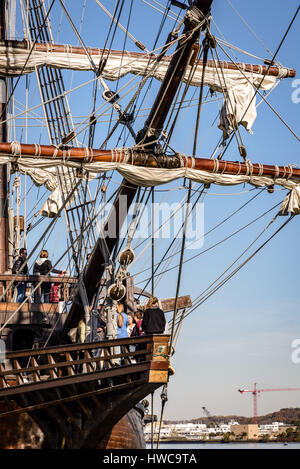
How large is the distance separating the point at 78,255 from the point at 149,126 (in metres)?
2.99

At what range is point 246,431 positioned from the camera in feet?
323

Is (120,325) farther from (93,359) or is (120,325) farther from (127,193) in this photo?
(127,193)

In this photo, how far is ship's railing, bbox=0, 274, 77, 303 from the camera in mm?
14758

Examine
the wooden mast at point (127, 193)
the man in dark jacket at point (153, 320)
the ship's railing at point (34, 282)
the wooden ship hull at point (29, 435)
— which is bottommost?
the wooden ship hull at point (29, 435)

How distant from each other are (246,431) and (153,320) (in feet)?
297

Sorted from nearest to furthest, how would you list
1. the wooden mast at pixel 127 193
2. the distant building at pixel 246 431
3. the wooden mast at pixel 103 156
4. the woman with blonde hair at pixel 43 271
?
the wooden mast at pixel 127 193, the wooden mast at pixel 103 156, the woman with blonde hair at pixel 43 271, the distant building at pixel 246 431

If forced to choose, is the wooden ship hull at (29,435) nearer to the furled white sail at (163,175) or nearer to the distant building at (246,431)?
the furled white sail at (163,175)

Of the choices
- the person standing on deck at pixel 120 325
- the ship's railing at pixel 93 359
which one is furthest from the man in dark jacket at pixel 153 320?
the person standing on deck at pixel 120 325

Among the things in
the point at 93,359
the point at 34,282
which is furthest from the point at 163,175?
the point at 93,359

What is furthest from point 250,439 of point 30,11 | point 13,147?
point 13,147

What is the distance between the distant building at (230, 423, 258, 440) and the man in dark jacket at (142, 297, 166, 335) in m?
83.6

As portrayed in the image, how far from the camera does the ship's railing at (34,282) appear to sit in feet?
48.4

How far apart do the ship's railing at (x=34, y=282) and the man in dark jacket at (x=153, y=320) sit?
341 centimetres
